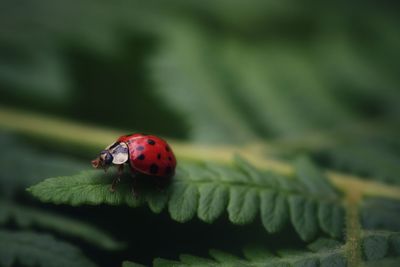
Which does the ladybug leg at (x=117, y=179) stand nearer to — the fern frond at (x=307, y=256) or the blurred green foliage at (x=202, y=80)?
the fern frond at (x=307, y=256)

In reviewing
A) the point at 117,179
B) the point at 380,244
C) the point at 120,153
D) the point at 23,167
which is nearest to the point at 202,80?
the point at 23,167

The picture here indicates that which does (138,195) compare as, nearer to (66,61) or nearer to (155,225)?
(155,225)

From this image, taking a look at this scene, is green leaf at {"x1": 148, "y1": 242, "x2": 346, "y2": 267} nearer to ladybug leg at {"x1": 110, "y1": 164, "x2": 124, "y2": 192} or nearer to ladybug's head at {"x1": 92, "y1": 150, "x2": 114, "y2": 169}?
ladybug leg at {"x1": 110, "y1": 164, "x2": 124, "y2": 192}

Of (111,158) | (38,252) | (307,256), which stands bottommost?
(38,252)

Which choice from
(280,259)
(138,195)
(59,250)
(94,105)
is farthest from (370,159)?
(94,105)

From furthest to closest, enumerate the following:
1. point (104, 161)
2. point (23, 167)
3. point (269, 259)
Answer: point (23, 167) < point (104, 161) < point (269, 259)

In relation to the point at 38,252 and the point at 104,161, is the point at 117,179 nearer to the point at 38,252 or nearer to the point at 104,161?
the point at 104,161

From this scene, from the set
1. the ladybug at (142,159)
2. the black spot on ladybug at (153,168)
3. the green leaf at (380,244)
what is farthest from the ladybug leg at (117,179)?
the green leaf at (380,244)
